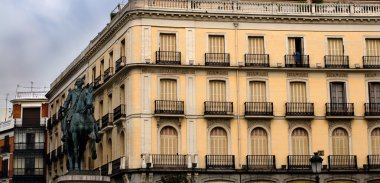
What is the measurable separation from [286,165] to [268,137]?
2107 millimetres

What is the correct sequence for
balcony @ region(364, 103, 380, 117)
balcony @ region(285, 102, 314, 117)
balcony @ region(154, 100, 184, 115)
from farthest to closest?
1. balcony @ region(364, 103, 380, 117)
2. balcony @ region(285, 102, 314, 117)
3. balcony @ region(154, 100, 184, 115)

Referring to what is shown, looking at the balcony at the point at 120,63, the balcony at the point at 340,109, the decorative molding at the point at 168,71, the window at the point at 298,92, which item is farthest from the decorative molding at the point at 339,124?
the balcony at the point at 120,63

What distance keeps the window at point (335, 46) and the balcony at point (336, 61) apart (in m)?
0.47

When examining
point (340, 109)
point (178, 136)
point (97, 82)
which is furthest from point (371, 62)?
point (97, 82)

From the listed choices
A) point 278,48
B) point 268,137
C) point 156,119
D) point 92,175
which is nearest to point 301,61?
point 278,48

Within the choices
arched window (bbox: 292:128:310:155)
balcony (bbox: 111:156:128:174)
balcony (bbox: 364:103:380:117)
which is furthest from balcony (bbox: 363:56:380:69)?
balcony (bbox: 111:156:128:174)

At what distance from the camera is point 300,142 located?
51625 millimetres

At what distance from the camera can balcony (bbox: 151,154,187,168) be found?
49688 mm

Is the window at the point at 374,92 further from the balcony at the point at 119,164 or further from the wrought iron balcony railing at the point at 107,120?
the wrought iron balcony railing at the point at 107,120

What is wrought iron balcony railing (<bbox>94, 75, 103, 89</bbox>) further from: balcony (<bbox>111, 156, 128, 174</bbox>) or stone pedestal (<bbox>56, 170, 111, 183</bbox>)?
Answer: stone pedestal (<bbox>56, 170, 111, 183</bbox>)

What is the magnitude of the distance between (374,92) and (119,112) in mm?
16865

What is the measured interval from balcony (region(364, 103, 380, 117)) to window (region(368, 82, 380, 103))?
1.42ft

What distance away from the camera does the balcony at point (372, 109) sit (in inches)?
2044

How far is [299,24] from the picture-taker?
5300 cm
